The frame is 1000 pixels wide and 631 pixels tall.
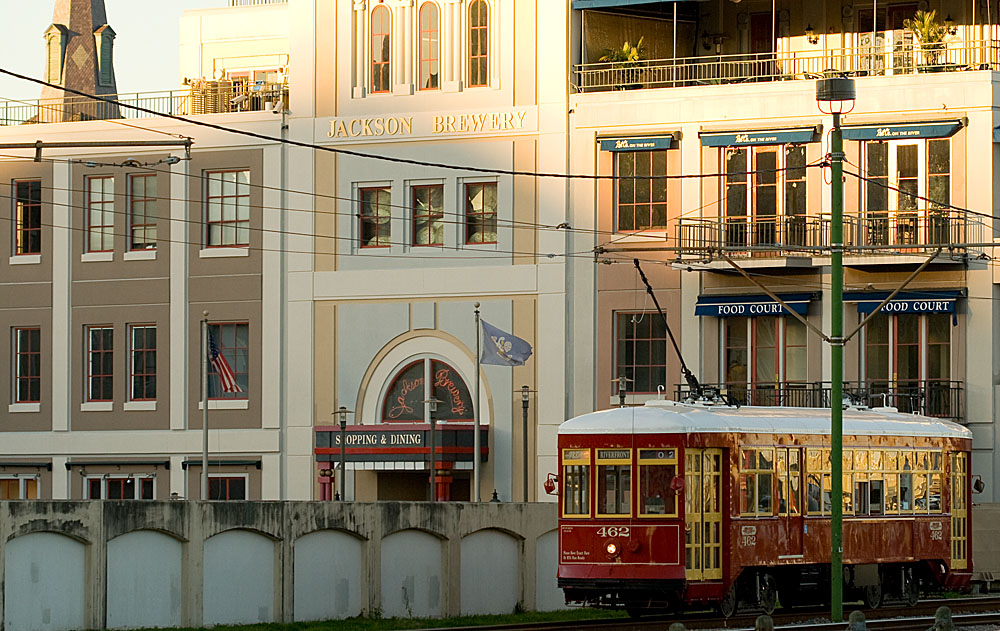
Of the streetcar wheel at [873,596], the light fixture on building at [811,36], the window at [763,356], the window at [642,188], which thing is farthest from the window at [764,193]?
the streetcar wheel at [873,596]

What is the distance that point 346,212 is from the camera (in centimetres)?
5084

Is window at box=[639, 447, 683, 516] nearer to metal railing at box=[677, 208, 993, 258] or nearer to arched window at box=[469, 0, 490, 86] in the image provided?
metal railing at box=[677, 208, 993, 258]

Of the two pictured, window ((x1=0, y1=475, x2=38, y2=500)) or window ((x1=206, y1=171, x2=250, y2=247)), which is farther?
window ((x1=0, y1=475, x2=38, y2=500))

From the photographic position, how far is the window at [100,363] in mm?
52688

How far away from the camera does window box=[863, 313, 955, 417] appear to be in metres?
45.2

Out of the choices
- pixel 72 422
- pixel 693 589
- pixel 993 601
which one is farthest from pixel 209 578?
pixel 72 422

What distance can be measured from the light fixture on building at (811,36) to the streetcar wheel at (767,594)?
72.2ft

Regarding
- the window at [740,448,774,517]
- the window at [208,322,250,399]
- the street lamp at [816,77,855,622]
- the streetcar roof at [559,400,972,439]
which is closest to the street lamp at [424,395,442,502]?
the window at [208,322,250,399]

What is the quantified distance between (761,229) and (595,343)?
4842mm

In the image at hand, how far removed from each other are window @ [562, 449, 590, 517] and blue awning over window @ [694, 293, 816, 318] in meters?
17.2

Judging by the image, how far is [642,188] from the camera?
158ft

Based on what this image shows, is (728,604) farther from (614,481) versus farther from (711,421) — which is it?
(711,421)

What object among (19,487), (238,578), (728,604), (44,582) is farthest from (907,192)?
(44,582)

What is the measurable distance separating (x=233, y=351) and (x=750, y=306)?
1381 centimetres
